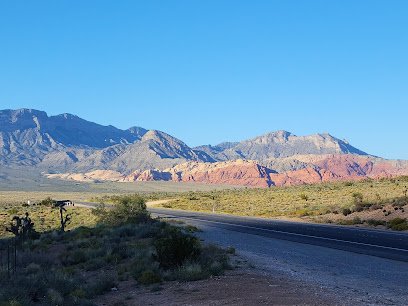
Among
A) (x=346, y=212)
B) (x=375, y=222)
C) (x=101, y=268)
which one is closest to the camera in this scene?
(x=101, y=268)

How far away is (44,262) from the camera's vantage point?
22.3 meters

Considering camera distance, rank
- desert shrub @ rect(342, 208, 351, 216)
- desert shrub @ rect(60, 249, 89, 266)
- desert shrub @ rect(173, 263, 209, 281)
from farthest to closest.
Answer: desert shrub @ rect(342, 208, 351, 216)
desert shrub @ rect(60, 249, 89, 266)
desert shrub @ rect(173, 263, 209, 281)

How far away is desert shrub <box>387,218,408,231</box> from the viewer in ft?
104

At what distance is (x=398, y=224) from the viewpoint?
106ft

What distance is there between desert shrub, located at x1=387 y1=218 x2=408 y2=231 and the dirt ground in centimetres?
1820

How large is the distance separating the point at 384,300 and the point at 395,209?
27557mm

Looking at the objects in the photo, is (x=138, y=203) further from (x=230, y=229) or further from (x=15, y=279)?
(x=15, y=279)

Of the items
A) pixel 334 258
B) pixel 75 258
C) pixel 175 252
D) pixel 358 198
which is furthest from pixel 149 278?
pixel 358 198

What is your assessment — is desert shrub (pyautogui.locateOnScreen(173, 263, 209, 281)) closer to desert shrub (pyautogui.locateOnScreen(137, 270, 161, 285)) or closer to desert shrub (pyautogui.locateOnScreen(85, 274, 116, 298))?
desert shrub (pyautogui.locateOnScreen(137, 270, 161, 285))

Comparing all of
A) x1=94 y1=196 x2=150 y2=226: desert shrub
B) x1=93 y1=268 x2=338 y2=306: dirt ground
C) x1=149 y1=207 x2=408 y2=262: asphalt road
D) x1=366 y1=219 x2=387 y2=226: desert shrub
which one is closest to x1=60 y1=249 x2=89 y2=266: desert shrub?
x1=93 y1=268 x2=338 y2=306: dirt ground

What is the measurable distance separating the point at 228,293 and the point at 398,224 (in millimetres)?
22025

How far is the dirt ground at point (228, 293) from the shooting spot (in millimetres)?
12266

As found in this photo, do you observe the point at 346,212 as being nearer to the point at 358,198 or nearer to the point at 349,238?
the point at 358,198

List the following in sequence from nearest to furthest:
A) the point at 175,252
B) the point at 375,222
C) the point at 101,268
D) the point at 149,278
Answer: the point at 149,278 → the point at 175,252 → the point at 101,268 → the point at 375,222
